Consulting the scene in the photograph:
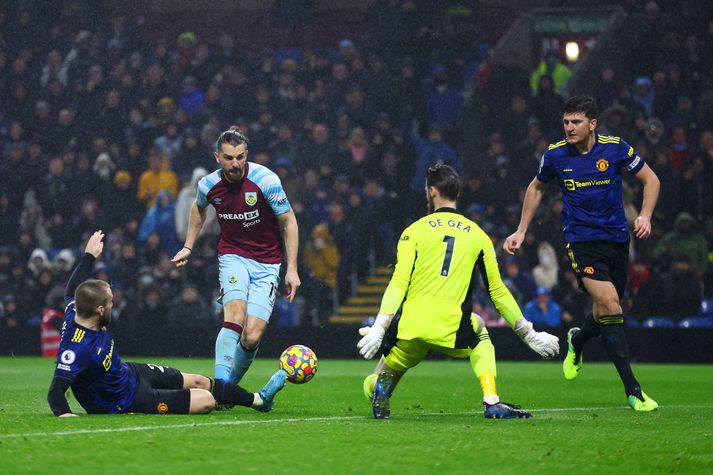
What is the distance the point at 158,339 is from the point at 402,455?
40.6ft

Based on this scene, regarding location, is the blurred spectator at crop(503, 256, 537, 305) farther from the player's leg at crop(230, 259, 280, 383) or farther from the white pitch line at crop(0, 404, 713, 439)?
→ the player's leg at crop(230, 259, 280, 383)

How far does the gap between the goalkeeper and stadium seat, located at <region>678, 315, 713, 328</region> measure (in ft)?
32.3

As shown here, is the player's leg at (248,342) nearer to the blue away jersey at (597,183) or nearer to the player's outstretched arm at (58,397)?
the player's outstretched arm at (58,397)

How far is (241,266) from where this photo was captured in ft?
Answer: 28.0

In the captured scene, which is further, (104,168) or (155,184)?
(104,168)

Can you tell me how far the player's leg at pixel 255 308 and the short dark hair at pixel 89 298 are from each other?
4.97 feet

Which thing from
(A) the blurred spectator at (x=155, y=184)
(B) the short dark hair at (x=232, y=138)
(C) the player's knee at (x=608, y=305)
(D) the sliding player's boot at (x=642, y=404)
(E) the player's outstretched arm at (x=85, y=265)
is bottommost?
(D) the sliding player's boot at (x=642, y=404)

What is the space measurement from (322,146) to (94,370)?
12578 millimetres

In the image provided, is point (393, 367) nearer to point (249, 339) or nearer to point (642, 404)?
point (249, 339)

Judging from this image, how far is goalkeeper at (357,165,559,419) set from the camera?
7090mm

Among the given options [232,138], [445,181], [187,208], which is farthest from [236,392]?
[187,208]

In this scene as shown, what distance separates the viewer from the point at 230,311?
834 cm

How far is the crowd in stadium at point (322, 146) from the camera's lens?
17.3 meters

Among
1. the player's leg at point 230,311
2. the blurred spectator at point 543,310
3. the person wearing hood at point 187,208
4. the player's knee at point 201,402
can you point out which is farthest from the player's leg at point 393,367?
the person wearing hood at point 187,208
